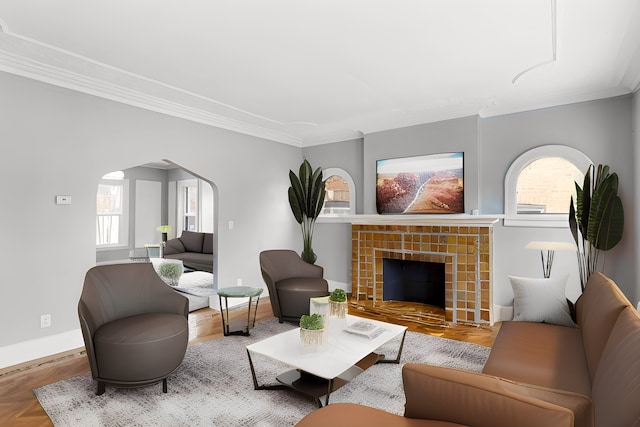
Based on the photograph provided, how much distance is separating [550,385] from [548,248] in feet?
6.95

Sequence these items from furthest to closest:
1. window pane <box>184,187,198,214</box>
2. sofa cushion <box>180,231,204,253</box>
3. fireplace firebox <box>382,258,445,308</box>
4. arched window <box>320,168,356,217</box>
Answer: window pane <box>184,187,198,214</box>
sofa cushion <box>180,231,204,253</box>
arched window <box>320,168,356,217</box>
fireplace firebox <box>382,258,445,308</box>

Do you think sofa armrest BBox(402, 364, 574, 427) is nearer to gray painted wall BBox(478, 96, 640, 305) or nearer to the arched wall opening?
gray painted wall BBox(478, 96, 640, 305)

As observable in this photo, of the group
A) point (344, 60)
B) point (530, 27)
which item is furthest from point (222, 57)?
point (530, 27)

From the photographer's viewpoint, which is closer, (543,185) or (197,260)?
(543,185)

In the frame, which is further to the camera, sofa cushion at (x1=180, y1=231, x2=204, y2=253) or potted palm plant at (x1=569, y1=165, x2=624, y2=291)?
sofa cushion at (x1=180, y1=231, x2=204, y2=253)

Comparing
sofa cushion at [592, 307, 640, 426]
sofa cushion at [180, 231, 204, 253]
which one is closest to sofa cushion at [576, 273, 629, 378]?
sofa cushion at [592, 307, 640, 426]

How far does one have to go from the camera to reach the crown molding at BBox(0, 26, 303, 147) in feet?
9.60

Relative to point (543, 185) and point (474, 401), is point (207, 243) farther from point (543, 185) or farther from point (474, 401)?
point (474, 401)

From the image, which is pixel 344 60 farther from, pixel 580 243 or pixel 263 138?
pixel 580 243

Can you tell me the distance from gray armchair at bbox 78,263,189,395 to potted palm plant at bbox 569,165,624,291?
3.85 m

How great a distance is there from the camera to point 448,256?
14.6 feet

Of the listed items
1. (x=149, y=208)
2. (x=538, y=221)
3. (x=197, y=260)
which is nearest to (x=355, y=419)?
(x=538, y=221)

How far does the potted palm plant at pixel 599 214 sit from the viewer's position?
3.25 meters

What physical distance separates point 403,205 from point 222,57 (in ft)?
10.2
